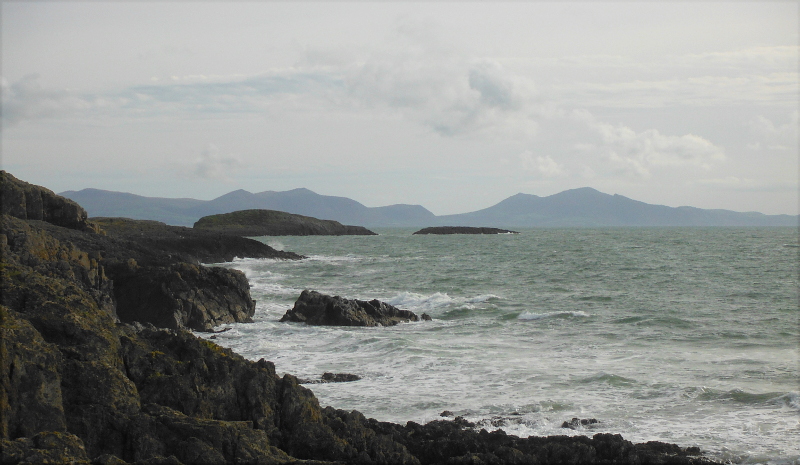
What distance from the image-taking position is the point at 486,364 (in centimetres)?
1681

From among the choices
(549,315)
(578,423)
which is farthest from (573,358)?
(549,315)

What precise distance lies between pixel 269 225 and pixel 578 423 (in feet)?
420

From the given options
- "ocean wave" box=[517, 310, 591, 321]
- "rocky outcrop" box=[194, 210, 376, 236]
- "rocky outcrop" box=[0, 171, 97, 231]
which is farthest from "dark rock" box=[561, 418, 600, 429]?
"rocky outcrop" box=[194, 210, 376, 236]

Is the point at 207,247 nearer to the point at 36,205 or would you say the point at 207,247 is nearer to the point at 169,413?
the point at 36,205

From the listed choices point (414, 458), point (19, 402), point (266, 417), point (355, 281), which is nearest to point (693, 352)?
point (414, 458)

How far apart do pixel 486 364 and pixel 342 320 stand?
766 centimetres

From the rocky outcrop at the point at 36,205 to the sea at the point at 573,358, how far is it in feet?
41.1

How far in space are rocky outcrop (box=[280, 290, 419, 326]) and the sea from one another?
2.00 feet

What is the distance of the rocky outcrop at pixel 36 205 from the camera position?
31.5 m

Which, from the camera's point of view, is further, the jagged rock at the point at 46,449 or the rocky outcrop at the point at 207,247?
the rocky outcrop at the point at 207,247

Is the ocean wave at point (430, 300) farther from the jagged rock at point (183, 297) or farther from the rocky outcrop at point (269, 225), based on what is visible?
the rocky outcrop at point (269, 225)

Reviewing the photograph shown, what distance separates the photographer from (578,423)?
11812 millimetres

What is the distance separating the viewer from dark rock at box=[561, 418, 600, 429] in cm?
1171

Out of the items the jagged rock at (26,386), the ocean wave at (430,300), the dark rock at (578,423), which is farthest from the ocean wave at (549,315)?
the jagged rock at (26,386)
